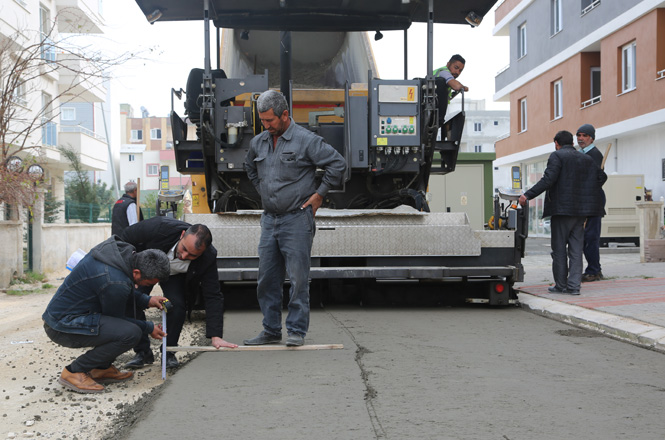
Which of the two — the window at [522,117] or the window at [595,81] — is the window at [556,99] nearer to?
the window at [595,81]

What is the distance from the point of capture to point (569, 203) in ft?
26.3

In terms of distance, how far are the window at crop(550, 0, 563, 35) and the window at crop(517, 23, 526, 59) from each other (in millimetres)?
3335

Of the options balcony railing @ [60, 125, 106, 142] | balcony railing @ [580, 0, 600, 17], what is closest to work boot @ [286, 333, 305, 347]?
balcony railing @ [580, 0, 600, 17]

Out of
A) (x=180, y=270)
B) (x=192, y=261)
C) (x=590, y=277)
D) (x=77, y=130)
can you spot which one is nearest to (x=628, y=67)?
(x=590, y=277)

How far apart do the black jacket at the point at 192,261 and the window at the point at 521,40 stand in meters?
29.1

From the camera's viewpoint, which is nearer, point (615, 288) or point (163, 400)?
point (163, 400)

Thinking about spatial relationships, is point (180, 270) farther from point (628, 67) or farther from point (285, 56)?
point (628, 67)

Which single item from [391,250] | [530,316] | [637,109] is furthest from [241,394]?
[637,109]

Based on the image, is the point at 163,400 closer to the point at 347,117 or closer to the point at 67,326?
the point at 67,326

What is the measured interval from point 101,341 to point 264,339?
1.46 meters

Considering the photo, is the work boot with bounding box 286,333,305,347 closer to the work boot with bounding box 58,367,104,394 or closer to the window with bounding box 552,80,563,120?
the work boot with bounding box 58,367,104,394

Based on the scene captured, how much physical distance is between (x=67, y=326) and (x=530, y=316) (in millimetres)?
4416

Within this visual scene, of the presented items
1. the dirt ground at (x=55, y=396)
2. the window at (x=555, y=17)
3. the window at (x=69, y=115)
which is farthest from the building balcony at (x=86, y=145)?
the dirt ground at (x=55, y=396)

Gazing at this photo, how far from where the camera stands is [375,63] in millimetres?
9609
